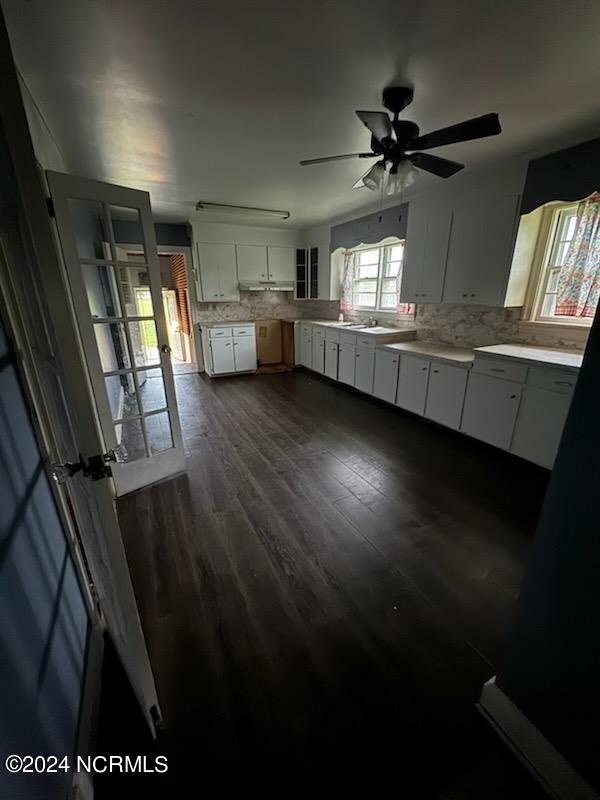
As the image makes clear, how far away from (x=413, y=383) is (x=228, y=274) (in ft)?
12.3

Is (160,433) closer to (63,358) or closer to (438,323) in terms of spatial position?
(63,358)

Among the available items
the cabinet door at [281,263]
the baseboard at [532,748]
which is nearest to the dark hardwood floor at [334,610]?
the baseboard at [532,748]

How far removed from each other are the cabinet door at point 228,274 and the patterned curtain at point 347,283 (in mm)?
1875

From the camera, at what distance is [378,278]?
16.3 ft

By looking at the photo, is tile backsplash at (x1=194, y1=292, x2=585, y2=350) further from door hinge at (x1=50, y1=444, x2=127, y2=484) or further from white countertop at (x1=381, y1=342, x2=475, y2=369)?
door hinge at (x1=50, y1=444, x2=127, y2=484)

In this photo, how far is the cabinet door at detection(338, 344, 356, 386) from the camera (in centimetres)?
472

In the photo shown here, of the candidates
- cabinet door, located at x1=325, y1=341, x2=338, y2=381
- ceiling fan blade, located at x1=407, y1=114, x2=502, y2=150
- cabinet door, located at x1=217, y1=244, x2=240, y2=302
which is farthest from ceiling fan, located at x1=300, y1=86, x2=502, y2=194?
cabinet door, located at x1=217, y1=244, x2=240, y2=302

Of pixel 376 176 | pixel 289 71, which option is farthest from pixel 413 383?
pixel 289 71

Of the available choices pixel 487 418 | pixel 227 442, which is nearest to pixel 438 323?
pixel 487 418

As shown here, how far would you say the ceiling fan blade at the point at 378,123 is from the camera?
1.79m

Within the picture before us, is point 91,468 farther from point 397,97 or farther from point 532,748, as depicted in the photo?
point 397,97

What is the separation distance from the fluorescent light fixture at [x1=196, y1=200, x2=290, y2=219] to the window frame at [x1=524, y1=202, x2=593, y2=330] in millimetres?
3247

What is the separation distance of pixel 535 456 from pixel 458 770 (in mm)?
2369

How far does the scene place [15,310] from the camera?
1011 mm
